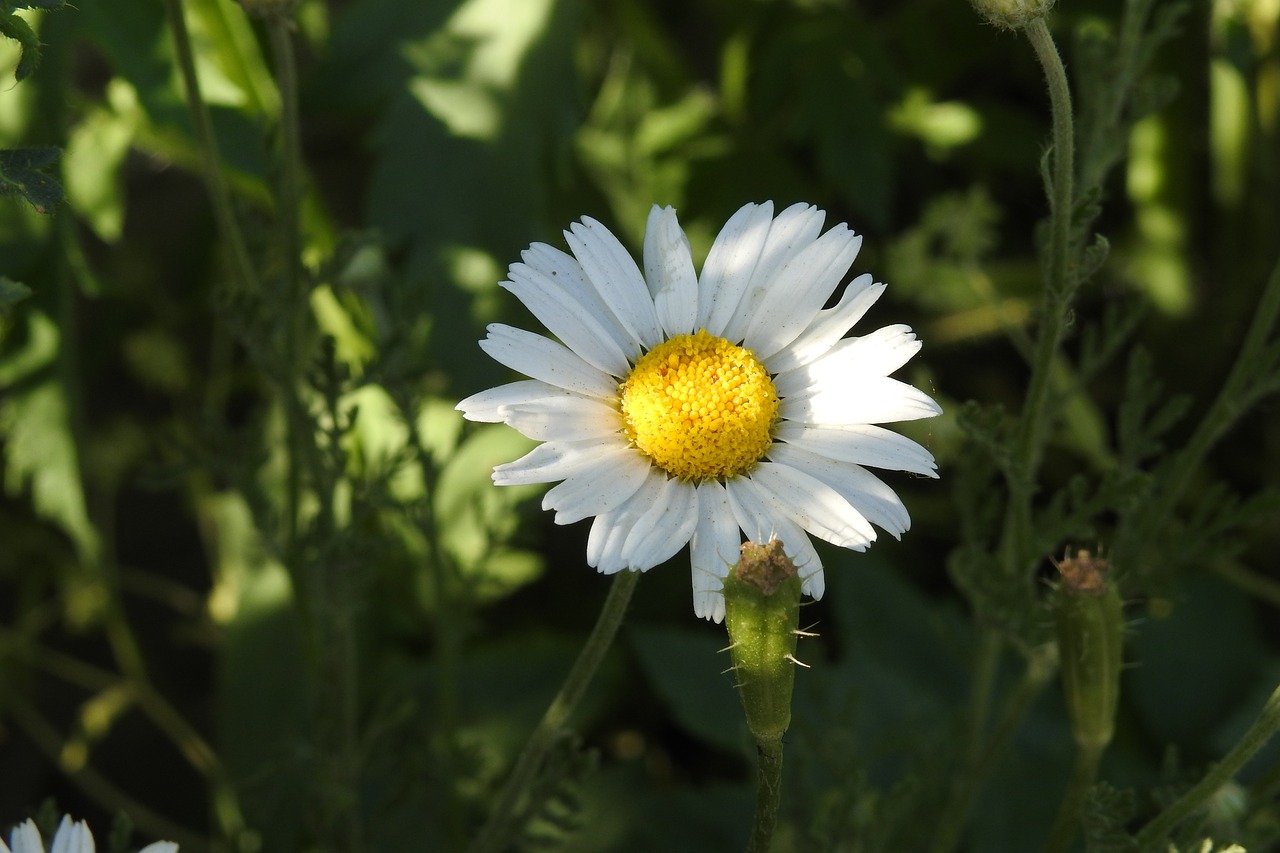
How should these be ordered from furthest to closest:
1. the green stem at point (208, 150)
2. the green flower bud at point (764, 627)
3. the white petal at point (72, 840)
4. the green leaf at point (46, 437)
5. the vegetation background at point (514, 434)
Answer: the green leaf at point (46, 437)
the vegetation background at point (514, 434)
the green stem at point (208, 150)
the white petal at point (72, 840)
the green flower bud at point (764, 627)

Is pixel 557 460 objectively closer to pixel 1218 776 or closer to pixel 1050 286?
pixel 1050 286

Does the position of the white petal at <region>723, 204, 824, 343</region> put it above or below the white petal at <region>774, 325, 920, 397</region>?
above

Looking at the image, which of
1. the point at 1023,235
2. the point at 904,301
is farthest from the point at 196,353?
the point at 1023,235

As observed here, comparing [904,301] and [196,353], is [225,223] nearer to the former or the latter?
[196,353]

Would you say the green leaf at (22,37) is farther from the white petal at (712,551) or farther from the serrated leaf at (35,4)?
the white petal at (712,551)

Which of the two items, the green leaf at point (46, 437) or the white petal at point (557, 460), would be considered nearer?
the white petal at point (557, 460)

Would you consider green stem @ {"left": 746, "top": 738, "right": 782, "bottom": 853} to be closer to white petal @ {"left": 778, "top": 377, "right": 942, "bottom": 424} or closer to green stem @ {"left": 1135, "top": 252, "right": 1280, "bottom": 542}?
white petal @ {"left": 778, "top": 377, "right": 942, "bottom": 424}

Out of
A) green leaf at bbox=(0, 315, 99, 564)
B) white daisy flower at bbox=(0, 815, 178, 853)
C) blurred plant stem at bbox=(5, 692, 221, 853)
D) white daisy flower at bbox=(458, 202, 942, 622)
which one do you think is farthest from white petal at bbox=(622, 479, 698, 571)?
blurred plant stem at bbox=(5, 692, 221, 853)

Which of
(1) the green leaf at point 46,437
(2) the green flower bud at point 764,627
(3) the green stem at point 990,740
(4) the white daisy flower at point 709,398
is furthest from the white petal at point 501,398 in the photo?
(1) the green leaf at point 46,437
